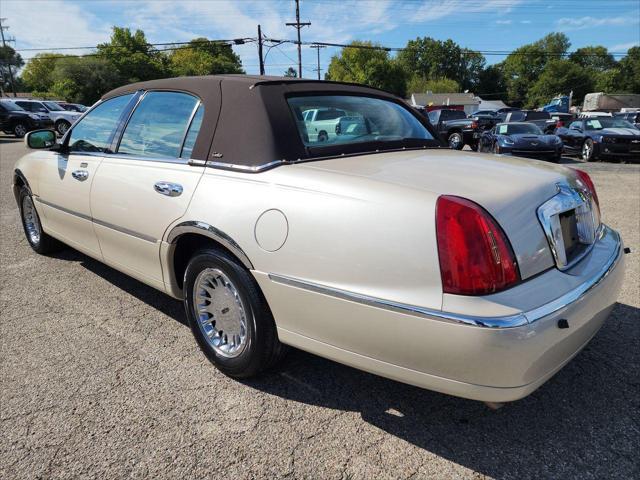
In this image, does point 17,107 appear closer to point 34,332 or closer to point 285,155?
point 34,332

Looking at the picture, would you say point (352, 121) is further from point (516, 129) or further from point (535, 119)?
point (535, 119)

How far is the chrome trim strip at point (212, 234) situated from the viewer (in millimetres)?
2225

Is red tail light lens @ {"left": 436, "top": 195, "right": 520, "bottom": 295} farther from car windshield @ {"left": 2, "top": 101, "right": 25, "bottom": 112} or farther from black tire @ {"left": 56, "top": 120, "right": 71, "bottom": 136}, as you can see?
black tire @ {"left": 56, "top": 120, "right": 71, "bottom": 136}

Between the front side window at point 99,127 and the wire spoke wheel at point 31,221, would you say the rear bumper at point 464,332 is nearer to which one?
the front side window at point 99,127

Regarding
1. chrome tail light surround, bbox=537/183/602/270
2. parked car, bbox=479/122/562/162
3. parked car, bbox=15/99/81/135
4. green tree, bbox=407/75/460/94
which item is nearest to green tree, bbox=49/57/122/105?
parked car, bbox=15/99/81/135

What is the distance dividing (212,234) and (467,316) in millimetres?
1295

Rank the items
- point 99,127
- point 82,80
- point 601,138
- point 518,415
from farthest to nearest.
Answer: point 82,80
point 601,138
point 99,127
point 518,415

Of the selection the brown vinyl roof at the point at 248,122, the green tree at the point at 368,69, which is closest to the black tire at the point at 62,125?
the brown vinyl roof at the point at 248,122

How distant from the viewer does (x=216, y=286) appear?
2580 mm

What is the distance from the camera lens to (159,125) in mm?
2936

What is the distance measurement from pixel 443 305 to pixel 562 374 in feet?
4.53

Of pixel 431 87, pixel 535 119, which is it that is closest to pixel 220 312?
pixel 535 119

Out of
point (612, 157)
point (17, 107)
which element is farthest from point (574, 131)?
point (17, 107)

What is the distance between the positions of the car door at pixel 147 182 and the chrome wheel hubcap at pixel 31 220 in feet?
5.75
